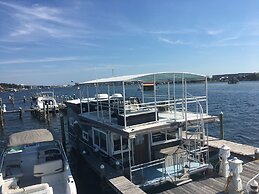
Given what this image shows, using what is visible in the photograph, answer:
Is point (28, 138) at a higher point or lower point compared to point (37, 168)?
higher

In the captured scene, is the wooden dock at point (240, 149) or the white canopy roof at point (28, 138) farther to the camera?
the wooden dock at point (240, 149)

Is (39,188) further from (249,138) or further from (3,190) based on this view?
(249,138)

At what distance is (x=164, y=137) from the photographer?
48.7ft

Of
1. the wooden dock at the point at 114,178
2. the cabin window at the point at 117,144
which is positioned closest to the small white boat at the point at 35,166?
the wooden dock at the point at 114,178

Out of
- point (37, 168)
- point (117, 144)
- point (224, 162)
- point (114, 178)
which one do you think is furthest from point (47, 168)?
point (224, 162)

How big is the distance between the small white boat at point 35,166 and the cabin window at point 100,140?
2.27 meters

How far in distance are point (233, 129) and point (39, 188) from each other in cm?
2575

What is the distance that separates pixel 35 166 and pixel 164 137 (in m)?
6.78

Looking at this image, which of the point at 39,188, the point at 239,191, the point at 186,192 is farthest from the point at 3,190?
the point at 239,191

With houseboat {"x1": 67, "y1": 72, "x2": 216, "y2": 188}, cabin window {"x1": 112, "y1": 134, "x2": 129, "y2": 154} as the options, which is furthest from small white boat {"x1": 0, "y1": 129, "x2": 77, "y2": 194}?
cabin window {"x1": 112, "y1": 134, "x2": 129, "y2": 154}

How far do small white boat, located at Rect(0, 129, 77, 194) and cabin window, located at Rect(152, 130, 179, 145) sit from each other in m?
4.74

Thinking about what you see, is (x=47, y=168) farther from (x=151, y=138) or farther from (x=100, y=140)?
(x=151, y=138)

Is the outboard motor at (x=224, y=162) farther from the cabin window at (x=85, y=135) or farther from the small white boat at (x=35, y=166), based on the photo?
the cabin window at (x=85, y=135)

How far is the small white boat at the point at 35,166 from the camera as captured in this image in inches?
464
